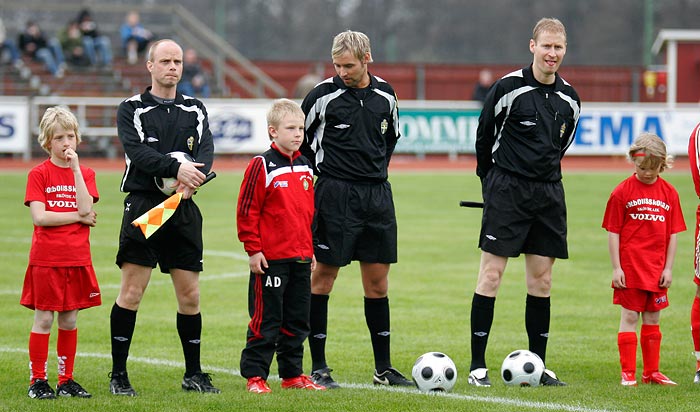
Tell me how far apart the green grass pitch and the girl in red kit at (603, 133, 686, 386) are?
35cm

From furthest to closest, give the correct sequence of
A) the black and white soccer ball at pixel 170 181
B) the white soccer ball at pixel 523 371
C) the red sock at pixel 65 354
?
the white soccer ball at pixel 523 371
the red sock at pixel 65 354
the black and white soccer ball at pixel 170 181

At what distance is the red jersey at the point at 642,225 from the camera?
716cm

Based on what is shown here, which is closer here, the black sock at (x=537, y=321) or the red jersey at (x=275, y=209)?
the red jersey at (x=275, y=209)

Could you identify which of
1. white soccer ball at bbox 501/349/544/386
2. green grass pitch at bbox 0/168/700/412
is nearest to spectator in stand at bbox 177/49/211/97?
green grass pitch at bbox 0/168/700/412

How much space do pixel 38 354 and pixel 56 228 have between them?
2.60 ft

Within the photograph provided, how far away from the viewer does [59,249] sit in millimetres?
6625

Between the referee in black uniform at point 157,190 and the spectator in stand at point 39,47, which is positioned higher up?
the spectator in stand at point 39,47

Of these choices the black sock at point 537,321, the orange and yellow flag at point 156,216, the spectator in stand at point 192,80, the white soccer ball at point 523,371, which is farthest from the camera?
the spectator in stand at point 192,80

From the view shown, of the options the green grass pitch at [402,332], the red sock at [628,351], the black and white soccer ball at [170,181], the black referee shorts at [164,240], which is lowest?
the green grass pitch at [402,332]

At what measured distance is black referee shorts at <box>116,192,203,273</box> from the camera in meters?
6.63

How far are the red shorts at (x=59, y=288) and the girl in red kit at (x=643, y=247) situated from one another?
3444 mm

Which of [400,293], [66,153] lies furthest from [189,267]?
[400,293]

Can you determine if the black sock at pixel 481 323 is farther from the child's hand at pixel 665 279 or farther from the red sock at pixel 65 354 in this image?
the red sock at pixel 65 354

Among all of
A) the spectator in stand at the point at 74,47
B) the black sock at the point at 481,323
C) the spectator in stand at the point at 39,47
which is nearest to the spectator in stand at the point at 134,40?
the spectator in stand at the point at 74,47
